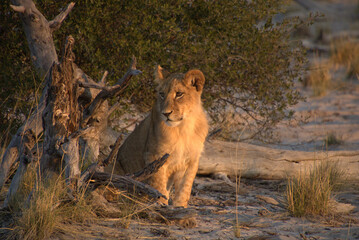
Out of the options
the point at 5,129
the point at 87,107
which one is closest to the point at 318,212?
the point at 87,107

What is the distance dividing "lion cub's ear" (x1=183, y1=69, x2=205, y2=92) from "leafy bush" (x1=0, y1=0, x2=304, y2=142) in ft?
4.47

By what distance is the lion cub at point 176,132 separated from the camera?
15.4ft

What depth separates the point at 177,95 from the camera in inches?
187

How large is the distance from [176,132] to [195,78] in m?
0.60

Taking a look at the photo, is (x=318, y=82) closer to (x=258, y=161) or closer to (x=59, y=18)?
(x=258, y=161)

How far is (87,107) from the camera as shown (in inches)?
203

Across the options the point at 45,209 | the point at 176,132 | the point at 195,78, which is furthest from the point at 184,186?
the point at 45,209

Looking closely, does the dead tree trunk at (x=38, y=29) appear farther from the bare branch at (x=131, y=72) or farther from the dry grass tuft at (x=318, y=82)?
the dry grass tuft at (x=318, y=82)

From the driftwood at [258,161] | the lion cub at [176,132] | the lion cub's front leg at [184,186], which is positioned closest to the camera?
the lion cub at [176,132]

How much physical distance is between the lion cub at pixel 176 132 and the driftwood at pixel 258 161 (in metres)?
1.63

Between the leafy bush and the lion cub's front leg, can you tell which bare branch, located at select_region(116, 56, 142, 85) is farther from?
the leafy bush

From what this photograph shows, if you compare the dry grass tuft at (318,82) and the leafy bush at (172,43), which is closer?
the leafy bush at (172,43)

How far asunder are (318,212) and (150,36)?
3.21 m

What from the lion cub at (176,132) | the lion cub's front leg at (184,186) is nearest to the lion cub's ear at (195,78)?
the lion cub at (176,132)
